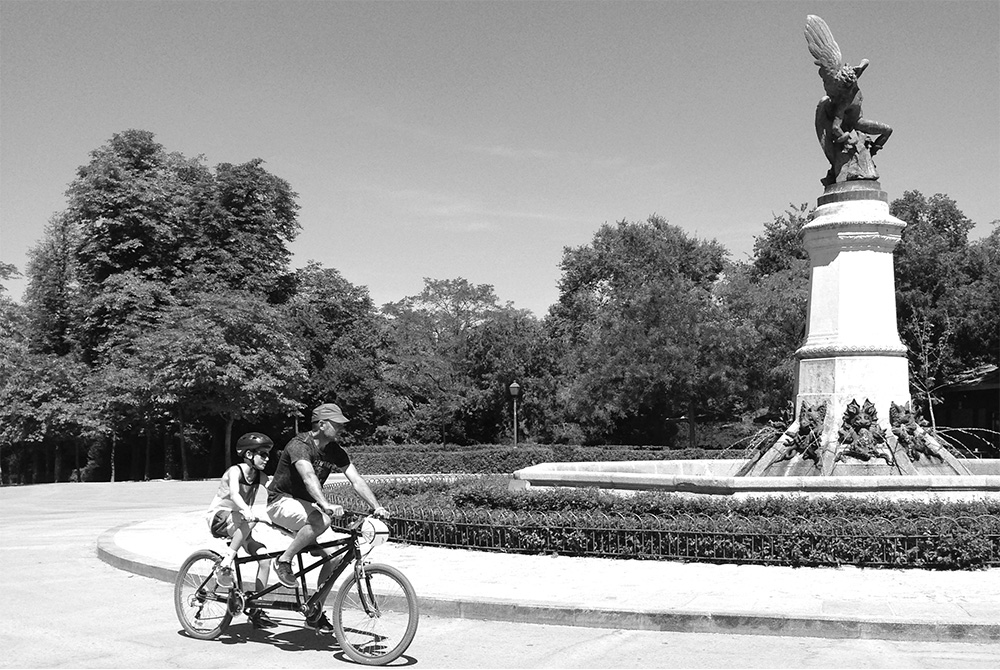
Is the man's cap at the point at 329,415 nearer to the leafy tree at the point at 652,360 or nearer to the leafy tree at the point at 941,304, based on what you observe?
the leafy tree at the point at 652,360

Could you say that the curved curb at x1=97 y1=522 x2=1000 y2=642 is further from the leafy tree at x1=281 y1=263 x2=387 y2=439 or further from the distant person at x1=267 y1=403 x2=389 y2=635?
the leafy tree at x1=281 y1=263 x2=387 y2=439

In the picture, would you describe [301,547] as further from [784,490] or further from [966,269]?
[966,269]

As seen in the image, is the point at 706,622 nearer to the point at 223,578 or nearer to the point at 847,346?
the point at 223,578

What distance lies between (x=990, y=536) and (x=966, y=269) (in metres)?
35.0

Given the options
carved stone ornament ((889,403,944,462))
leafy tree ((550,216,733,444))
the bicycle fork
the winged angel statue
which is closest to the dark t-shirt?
the bicycle fork

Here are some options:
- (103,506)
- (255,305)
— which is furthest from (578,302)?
(103,506)

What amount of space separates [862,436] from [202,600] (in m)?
10.8

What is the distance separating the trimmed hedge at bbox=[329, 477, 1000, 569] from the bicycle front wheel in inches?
178

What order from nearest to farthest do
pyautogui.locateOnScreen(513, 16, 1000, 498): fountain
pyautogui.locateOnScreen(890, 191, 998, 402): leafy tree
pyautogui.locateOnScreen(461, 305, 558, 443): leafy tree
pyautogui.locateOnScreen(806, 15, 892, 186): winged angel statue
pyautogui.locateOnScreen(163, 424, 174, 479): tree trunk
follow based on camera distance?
1. pyautogui.locateOnScreen(513, 16, 1000, 498): fountain
2. pyautogui.locateOnScreen(806, 15, 892, 186): winged angel statue
3. pyautogui.locateOnScreen(890, 191, 998, 402): leafy tree
4. pyautogui.locateOnScreen(163, 424, 174, 479): tree trunk
5. pyautogui.locateOnScreen(461, 305, 558, 443): leafy tree

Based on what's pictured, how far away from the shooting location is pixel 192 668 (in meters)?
6.87

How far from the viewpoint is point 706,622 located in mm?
7945

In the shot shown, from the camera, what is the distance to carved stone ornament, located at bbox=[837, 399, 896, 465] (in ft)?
49.8

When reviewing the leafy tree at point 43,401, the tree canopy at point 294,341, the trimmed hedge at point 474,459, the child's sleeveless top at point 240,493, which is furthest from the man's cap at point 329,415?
the leafy tree at point 43,401

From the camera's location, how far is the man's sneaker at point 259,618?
25.3 ft
